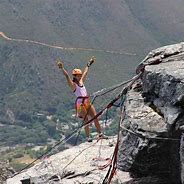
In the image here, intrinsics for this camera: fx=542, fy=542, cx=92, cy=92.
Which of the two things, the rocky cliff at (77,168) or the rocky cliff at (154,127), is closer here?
the rocky cliff at (154,127)

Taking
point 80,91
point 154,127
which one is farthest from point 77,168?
point 154,127

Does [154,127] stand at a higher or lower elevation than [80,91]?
lower

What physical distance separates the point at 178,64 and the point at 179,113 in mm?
1449

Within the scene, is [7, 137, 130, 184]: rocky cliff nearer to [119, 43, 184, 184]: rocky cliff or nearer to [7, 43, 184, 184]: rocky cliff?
[7, 43, 184, 184]: rocky cliff

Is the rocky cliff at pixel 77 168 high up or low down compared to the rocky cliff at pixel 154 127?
down

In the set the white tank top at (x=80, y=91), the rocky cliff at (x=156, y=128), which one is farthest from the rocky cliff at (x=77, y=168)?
the white tank top at (x=80, y=91)

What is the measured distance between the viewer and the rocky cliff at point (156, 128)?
8.70m

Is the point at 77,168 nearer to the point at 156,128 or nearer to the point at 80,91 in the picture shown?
the point at 80,91

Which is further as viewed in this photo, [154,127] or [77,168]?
[77,168]

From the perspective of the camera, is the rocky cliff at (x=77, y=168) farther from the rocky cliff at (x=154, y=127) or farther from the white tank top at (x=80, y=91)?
the white tank top at (x=80, y=91)

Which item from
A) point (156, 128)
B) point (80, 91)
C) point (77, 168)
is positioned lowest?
point (77, 168)

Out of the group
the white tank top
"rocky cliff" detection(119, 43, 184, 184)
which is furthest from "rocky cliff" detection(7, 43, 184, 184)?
the white tank top

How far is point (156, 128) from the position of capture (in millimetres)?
9125

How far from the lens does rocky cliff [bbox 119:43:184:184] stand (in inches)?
342
